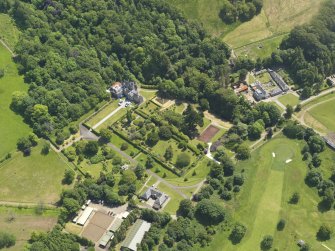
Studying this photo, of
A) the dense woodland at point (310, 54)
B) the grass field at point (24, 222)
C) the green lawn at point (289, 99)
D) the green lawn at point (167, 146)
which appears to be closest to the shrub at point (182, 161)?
the green lawn at point (167, 146)

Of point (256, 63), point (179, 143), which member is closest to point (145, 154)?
point (179, 143)

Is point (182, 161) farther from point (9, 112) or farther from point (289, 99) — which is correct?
point (9, 112)

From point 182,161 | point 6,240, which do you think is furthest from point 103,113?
point 6,240

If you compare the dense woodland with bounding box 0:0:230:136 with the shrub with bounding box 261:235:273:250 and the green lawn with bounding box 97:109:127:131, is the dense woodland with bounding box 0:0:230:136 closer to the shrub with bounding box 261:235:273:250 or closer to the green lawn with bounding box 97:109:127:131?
the green lawn with bounding box 97:109:127:131

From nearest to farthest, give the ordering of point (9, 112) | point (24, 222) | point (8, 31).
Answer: point (24, 222) < point (9, 112) < point (8, 31)

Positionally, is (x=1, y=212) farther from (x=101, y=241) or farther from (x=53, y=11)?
(x=53, y=11)
